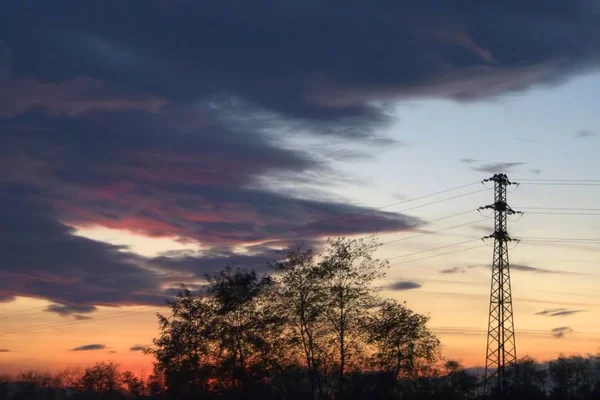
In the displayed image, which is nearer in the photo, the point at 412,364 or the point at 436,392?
the point at 412,364

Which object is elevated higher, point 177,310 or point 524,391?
point 177,310

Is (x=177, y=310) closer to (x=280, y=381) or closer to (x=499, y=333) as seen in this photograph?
(x=280, y=381)

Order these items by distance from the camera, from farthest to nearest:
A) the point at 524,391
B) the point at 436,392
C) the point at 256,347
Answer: the point at 436,392 → the point at 524,391 → the point at 256,347

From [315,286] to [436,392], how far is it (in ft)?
95.4

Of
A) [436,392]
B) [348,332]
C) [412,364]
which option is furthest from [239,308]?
[436,392]

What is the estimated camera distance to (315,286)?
110 metres

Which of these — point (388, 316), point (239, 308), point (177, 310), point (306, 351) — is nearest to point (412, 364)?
point (388, 316)

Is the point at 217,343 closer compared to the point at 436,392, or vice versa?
the point at 217,343

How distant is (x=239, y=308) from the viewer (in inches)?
4417

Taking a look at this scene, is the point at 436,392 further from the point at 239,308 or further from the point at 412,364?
the point at 239,308

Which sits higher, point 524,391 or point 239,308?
point 239,308

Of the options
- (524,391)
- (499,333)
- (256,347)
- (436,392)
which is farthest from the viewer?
(436,392)

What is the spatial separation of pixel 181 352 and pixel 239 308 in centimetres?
922

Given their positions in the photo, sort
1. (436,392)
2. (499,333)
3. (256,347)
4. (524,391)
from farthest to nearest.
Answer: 1. (436,392)
2. (524,391)
3. (256,347)
4. (499,333)
